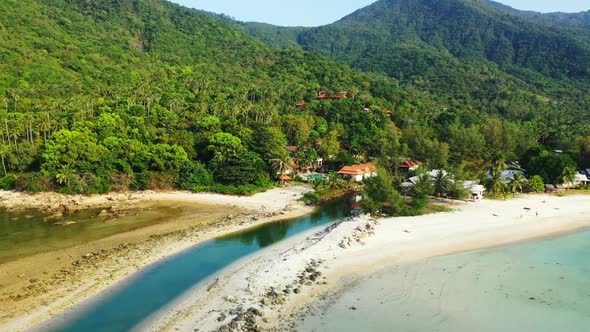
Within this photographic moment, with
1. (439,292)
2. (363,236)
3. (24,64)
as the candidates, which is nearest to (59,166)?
(363,236)

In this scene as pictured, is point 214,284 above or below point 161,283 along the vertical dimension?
above

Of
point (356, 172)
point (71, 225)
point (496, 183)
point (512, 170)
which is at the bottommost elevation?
point (71, 225)

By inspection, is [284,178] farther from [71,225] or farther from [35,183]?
[35,183]

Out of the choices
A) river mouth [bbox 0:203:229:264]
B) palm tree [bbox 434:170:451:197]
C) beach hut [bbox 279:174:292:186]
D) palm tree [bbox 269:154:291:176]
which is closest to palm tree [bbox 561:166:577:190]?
palm tree [bbox 434:170:451:197]

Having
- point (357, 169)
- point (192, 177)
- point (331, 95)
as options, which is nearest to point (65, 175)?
point (192, 177)

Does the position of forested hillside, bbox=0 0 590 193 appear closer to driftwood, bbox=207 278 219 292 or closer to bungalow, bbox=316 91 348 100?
bungalow, bbox=316 91 348 100

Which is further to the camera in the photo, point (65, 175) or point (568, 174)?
point (568, 174)
